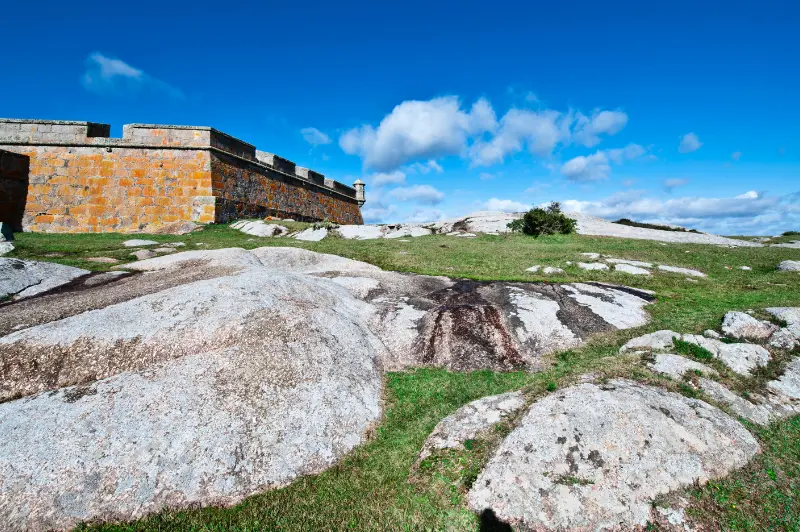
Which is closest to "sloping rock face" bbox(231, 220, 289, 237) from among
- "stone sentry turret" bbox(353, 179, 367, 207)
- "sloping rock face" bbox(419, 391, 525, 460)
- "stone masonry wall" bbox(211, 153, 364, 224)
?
"stone masonry wall" bbox(211, 153, 364, 224)

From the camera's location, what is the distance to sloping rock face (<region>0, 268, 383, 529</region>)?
527cm

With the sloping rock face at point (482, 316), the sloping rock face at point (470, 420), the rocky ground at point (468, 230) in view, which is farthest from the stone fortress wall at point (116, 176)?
the sloping rock face at point (470, 420)

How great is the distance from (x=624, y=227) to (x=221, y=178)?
32.6 meters

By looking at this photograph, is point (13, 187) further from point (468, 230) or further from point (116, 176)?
point (468, 230)

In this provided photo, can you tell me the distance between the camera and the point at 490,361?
948 cm

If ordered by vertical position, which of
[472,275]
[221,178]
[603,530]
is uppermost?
[221,178]

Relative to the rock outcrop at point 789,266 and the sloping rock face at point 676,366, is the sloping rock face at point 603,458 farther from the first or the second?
the rock outcrop at point 789,266

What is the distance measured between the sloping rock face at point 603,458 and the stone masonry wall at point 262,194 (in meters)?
27.8

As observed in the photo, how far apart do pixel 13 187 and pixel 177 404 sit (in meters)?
29.9

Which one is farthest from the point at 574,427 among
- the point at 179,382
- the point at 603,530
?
the point at 179,382

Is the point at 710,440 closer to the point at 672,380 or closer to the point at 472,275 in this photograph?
the point at 672,380

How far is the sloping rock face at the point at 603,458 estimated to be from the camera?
5.04 m

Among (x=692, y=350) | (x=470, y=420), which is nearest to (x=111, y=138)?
(x=470, y=420)

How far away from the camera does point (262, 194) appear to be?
110ft
